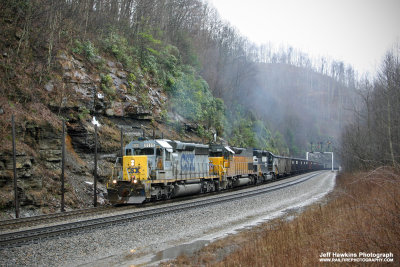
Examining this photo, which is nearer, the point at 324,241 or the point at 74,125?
the point at 324,241

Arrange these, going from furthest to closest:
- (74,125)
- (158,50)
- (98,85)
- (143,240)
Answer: (158,50)
(98,85)
(74,125)
(143,240)

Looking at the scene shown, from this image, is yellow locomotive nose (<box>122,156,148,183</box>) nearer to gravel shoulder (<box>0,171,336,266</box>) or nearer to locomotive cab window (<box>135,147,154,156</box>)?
locomotive cab window (<box>135,147,154,156</box>)

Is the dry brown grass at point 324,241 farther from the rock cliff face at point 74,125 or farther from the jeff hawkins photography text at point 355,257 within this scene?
the rock cliff face at point 74,125

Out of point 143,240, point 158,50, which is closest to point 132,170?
point 143,240

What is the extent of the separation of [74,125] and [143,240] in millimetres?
14078

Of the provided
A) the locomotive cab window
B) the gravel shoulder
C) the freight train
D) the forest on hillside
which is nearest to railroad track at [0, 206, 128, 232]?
the freight train

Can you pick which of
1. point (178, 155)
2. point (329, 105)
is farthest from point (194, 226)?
point (329, 105)

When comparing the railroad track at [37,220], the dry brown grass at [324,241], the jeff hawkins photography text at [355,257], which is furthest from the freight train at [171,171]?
the jeff hawkins photography text at [355,257]

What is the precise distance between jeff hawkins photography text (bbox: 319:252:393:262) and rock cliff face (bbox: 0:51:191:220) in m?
12.4

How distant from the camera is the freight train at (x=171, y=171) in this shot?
15.5 m

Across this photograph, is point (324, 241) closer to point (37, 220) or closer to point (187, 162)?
point (37, 220)

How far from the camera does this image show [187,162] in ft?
63.0

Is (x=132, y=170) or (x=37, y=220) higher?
(x=132, y=170)

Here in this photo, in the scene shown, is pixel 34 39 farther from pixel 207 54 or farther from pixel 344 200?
pixel 207 54
